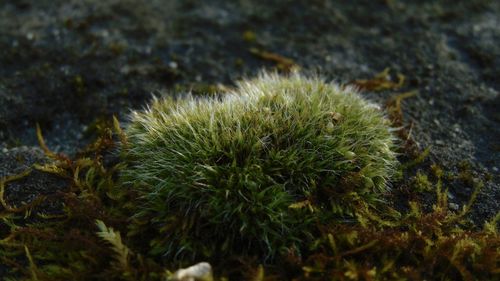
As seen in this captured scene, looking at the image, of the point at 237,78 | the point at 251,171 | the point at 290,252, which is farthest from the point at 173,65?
the point at 290,252

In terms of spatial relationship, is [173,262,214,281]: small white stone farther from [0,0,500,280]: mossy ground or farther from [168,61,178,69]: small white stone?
[168,61,178,69]: small white stone

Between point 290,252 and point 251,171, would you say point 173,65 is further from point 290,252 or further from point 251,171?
point 290,252

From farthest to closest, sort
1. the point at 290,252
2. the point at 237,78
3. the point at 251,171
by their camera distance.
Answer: the point at 237,78
the point at 251,171
the point at 290,252

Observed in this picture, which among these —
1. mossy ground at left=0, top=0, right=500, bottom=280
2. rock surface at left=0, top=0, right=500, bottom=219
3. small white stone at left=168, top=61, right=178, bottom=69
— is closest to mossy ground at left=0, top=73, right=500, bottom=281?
mossy ground at left=0, top=0, right=500, bottom=280

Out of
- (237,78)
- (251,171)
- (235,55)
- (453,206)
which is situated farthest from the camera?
(235,55)

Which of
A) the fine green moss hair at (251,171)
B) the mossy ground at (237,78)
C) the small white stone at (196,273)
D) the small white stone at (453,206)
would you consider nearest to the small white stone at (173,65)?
the mossy ground at (237,78)

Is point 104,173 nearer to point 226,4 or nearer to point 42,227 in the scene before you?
point 42,227
